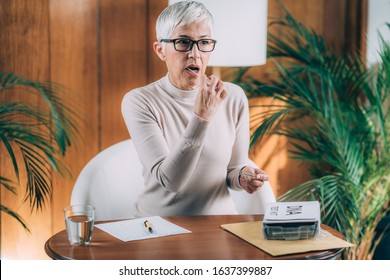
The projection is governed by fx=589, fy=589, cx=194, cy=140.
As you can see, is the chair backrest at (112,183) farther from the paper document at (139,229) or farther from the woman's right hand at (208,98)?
the woman's right hand at (208,98)

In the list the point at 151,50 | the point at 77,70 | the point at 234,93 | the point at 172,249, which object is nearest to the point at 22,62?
the point at 77,70

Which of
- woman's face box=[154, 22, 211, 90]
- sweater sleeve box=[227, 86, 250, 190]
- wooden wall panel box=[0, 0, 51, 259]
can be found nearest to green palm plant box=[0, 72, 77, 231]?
wooden wall panel box=[0, 0, 51, 259]

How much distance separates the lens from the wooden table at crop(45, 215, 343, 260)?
4.54ft

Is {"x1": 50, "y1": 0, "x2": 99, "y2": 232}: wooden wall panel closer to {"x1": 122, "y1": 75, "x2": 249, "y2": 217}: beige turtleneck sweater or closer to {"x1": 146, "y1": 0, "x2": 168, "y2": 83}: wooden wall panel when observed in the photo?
{"x1": 146, "y1": 0, "x2": 168, "y2": 83}: wooden wall panel

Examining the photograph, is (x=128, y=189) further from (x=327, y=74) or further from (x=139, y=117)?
(x=327, y=74)

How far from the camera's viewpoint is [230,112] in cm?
193

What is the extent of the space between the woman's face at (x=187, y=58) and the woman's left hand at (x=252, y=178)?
324mm

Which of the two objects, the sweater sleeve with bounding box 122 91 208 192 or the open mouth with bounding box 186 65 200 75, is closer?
the sweater sleeve with bounding box 122 91 208 192

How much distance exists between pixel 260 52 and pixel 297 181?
82cm

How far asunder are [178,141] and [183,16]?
392mm

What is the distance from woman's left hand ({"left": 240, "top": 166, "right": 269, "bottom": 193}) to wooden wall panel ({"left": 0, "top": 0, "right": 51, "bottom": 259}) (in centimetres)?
86

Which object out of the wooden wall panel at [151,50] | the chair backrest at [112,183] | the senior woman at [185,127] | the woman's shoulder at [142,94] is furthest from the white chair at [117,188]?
the wooden wall panel at [151,50]

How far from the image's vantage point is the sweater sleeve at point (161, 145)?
1.67m

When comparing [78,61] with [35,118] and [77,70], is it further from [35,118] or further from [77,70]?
[35,118]
